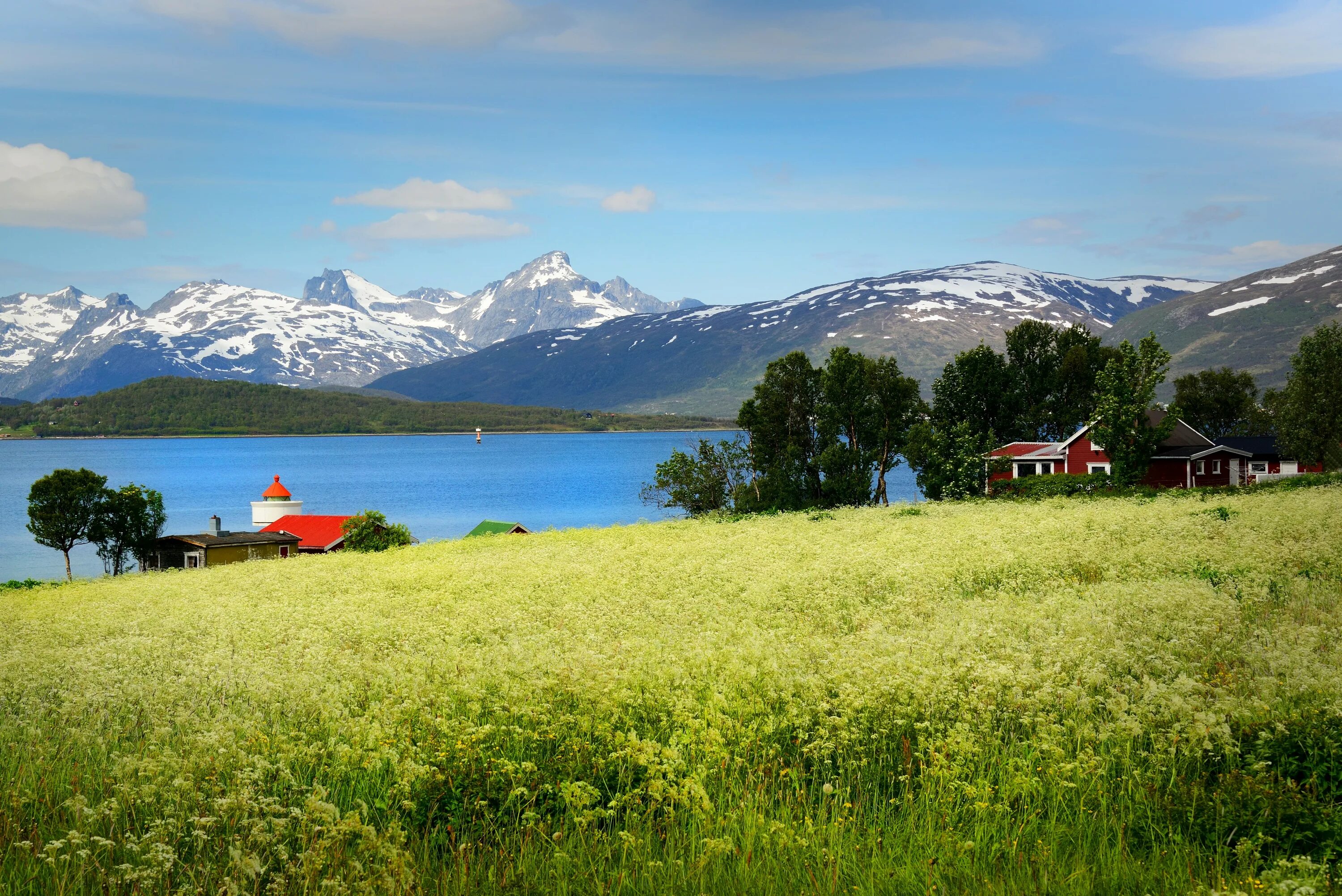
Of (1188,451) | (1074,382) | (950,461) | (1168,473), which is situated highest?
(1074,382)

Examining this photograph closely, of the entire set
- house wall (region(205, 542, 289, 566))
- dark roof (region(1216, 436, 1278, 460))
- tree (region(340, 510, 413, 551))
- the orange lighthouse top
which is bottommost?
house wall (region(205, 542, 289, 566))

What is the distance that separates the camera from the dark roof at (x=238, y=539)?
59.2 metres

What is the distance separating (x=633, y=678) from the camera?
9.64m

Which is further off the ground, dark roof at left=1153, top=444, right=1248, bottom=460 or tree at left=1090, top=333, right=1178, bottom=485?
tree at left=1090, top=333, right=1178, bottom=485

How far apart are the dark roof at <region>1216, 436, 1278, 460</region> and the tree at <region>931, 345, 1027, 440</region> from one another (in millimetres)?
18183

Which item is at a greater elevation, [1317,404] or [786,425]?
[786,425]

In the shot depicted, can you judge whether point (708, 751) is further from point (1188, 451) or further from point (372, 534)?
point (1188, 451)

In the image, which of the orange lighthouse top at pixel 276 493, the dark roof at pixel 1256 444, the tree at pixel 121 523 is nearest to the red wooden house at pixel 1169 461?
the dark roof at pixel 1256 444

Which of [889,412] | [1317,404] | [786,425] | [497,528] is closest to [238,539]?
[497,528]

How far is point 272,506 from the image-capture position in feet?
245

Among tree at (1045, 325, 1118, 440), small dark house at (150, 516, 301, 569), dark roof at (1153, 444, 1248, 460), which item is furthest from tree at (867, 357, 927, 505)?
small dark house at (150, 516, 301, 569)

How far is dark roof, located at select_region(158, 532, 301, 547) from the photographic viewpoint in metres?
59.2

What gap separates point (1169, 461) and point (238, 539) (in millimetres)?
71603

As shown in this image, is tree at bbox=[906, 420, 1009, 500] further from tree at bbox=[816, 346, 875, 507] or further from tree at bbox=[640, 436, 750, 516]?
tree at bbox=[640, 436, 750, 516]
